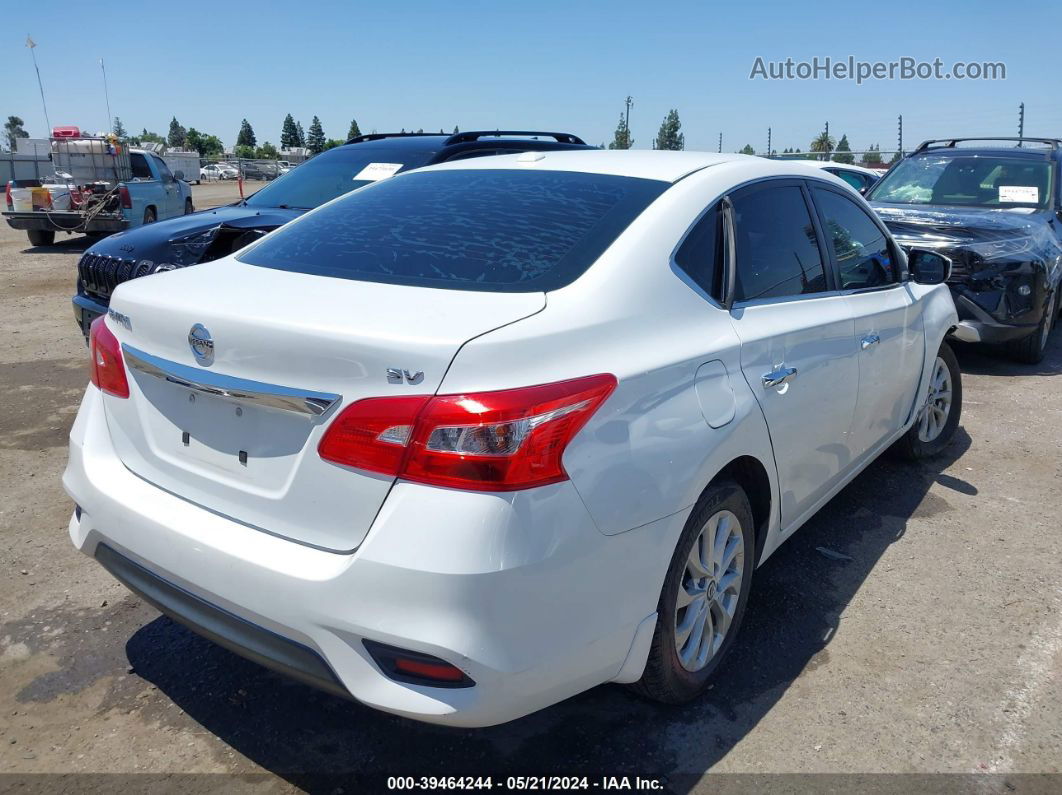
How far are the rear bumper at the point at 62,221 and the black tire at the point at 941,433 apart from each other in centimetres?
1338

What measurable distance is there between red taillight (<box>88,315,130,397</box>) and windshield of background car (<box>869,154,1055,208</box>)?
7.37 meters

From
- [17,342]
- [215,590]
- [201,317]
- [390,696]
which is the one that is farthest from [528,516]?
[17,342]

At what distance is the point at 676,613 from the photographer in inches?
98.3

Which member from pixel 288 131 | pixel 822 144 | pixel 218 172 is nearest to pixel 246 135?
pixel 288 131

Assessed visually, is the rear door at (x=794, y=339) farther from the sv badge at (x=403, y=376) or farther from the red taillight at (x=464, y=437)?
the sv badge at (x=403, y=376)

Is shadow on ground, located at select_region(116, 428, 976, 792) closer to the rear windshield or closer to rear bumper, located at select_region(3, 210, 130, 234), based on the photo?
the rear windshield

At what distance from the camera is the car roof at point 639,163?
2.96 metres

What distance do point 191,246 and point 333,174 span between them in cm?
156

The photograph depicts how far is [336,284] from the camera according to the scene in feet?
7.78

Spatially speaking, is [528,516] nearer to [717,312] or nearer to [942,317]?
[717,312]

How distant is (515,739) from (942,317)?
3.30m

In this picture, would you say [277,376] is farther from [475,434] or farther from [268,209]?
[268,209]

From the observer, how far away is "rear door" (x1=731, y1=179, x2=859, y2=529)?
→ 275 cm

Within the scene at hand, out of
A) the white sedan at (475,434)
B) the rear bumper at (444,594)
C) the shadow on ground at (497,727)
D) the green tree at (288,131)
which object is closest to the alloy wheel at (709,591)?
the white sedan at (475,434)
